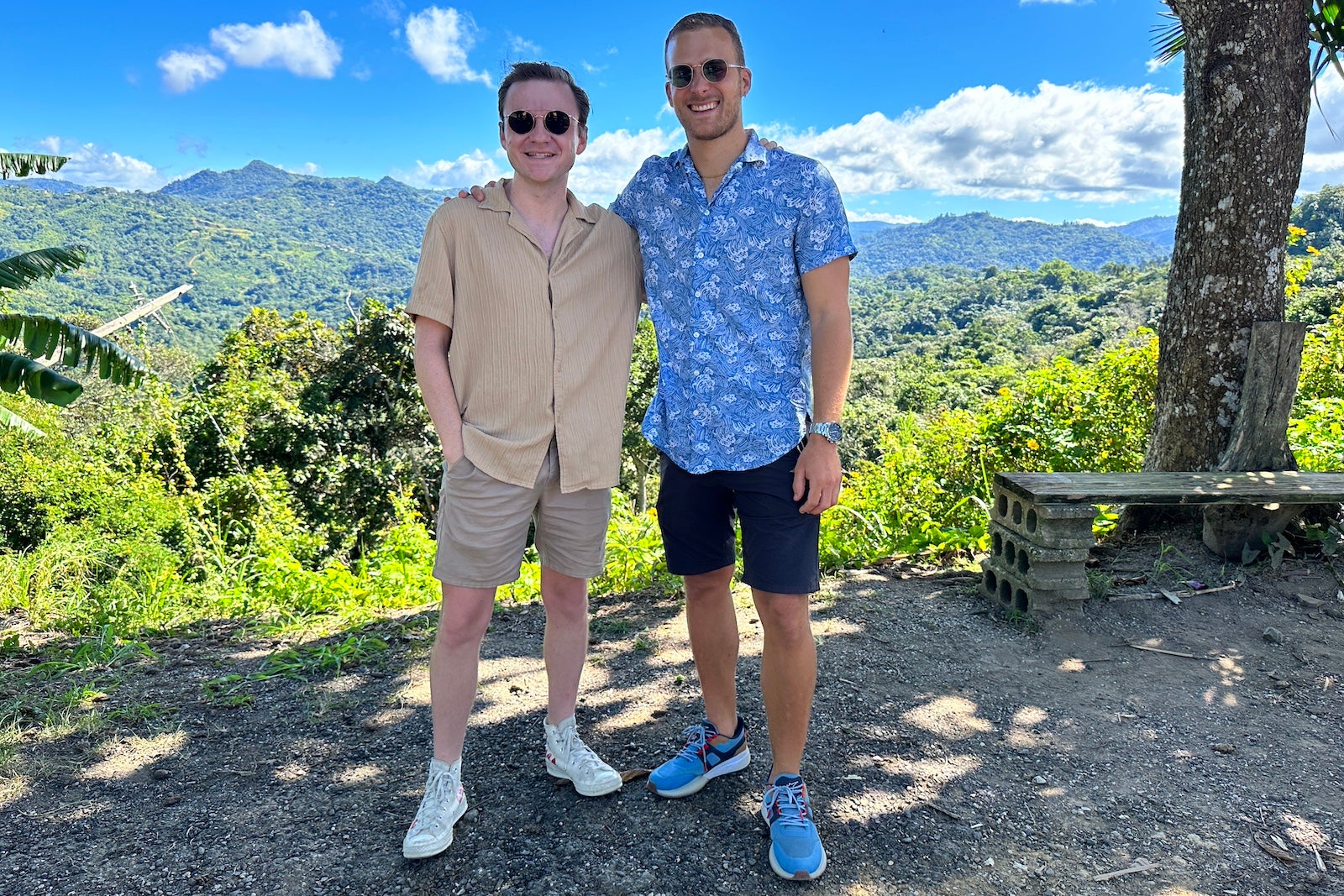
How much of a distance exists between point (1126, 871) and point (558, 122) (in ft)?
8.03

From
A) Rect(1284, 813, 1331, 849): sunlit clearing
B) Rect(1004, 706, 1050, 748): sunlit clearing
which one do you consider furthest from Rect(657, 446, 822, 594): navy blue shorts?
Rect(1284, 813, 1331, 849): sunlit clearing

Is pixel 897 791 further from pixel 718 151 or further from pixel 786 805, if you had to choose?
pixel 718 151

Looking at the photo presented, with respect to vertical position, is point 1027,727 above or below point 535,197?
below

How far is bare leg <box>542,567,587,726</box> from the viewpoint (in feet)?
8.03

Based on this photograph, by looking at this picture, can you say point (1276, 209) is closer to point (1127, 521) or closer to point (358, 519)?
point (1127, 521)

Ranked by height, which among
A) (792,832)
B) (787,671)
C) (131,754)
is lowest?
(131,754)

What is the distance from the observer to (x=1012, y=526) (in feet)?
13.1

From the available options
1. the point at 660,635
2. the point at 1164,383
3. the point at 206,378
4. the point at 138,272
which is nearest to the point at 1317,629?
the point at 1164,383

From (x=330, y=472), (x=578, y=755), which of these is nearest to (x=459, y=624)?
(x=578, y=755)

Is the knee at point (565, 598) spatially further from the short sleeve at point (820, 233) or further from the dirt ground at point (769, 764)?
the short sleeve at point (820, 233)

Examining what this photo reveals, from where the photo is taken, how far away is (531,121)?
84.4 inches

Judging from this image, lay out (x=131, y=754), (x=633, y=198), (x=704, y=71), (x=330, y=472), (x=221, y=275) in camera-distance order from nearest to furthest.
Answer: (x=704, y=71) → (x=633, y=198) → (x=131, y=754) → (x=330, y=472) → (x=221, y=275)

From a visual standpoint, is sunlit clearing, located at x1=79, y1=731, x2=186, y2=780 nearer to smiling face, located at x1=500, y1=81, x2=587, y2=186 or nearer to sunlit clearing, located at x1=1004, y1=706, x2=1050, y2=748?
smiling face, located at x1=500, y1=81, x2=587, y2=186

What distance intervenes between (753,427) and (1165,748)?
191cm
